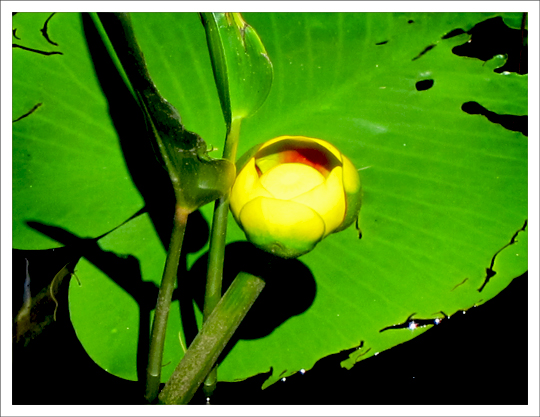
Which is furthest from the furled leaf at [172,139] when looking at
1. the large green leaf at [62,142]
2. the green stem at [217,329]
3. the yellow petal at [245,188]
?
the large green leaf at [62,142]

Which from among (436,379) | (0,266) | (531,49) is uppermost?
(531,49)

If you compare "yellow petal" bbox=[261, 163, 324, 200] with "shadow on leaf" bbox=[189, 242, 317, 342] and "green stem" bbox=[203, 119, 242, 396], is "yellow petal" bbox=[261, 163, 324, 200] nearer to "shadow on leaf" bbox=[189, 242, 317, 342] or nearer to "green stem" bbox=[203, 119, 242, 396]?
"green stem" bbox=[203, 119, 242, 396]

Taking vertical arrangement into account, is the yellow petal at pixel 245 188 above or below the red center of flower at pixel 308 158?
above

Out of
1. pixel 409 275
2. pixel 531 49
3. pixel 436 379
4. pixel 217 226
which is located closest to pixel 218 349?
pixel 217 226

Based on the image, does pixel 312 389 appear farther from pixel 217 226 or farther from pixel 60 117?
pixel 60 117

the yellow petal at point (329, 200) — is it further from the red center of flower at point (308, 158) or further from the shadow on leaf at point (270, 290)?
the shadow on leaf at point (270, 290)

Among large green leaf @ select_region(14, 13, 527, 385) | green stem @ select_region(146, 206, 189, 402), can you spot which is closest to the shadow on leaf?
large green leaf @ select_region(14, 13, 527, 385)
